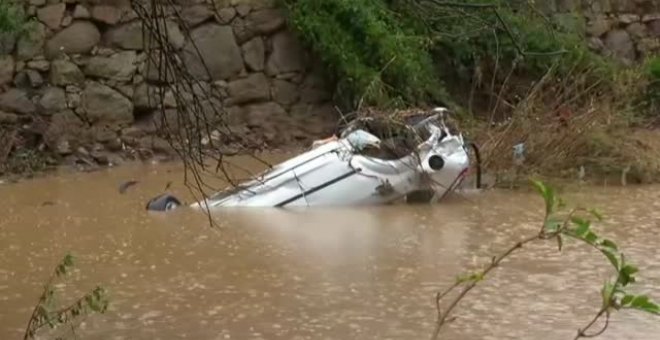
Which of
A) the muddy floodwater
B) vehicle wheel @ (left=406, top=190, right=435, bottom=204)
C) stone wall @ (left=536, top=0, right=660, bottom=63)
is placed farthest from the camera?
stone wall @ (left=536, top=0, right=660, bottom=63)

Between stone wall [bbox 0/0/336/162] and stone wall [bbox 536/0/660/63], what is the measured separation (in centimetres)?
360

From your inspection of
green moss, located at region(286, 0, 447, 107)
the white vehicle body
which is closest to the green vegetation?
the white vehicle body

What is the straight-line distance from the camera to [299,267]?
730 centimetres

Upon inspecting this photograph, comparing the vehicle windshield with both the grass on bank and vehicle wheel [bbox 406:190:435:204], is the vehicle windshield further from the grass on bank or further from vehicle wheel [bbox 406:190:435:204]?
the grass on bank

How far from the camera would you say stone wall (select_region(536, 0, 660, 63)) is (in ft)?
51.2

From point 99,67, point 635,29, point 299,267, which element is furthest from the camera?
point 635,29

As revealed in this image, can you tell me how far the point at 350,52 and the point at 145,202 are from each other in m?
3.96

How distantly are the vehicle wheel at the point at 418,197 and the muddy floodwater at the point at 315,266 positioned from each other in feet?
0.57

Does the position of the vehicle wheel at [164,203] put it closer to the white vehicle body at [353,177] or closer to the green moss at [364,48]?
the white vehicle body at [353,177]

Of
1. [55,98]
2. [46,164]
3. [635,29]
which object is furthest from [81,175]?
[635,29]

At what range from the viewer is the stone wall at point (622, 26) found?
15.6 m

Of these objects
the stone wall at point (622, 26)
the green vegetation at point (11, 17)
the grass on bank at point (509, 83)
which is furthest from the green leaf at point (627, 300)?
the stone wall at point (622, 26)

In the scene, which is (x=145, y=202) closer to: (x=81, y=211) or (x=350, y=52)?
(x=81, y=211)

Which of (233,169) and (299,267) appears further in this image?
(233,169)
